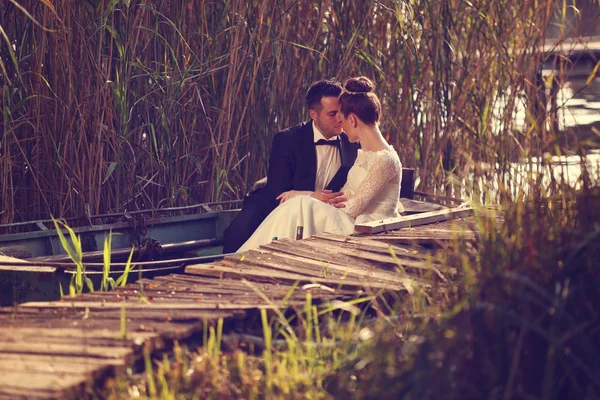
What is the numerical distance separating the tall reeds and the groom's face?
413 millimetres

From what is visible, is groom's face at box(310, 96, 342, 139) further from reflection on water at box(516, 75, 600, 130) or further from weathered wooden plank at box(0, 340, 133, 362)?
reflection on water at box(516, 75, 600, 130)

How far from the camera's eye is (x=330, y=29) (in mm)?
5926

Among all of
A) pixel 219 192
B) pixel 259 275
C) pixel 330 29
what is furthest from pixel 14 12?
pixel 259 275

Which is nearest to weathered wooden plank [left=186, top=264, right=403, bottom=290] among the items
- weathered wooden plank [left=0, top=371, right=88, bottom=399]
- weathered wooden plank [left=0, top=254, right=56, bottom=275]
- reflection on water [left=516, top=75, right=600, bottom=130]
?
weathered wooden plank [left=0, top=254, right=56, bottom=275]

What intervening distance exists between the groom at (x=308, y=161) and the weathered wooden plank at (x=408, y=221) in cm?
62

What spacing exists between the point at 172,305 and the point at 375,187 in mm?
2040

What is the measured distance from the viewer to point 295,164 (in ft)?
17.8

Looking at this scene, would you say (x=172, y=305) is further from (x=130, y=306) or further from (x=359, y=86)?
(x=359, y=86)

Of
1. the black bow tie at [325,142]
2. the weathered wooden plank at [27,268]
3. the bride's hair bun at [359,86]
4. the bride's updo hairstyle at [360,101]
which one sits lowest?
the weathered wooden plank at [27,268]

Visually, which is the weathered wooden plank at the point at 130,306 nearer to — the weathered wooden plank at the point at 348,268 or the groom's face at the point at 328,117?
the weathered wooden plank at the point at 348,268

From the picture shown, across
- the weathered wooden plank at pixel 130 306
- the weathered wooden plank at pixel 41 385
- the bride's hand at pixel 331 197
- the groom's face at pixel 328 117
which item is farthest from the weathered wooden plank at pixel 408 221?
the weathered wooden plank at pixel 41 385

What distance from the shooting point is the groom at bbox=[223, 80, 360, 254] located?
527 cm

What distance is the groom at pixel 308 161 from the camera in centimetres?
527

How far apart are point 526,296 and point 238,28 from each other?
11.3 feet
